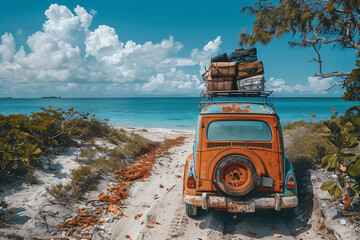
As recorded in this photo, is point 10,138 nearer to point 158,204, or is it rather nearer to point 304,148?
point 158,204

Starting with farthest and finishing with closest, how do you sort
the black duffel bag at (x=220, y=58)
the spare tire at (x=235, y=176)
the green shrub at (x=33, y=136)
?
the black duffel bag at (x=220, y=58), the green shrub at (x=33, y=136), the spare tire at (x=235, y=176)

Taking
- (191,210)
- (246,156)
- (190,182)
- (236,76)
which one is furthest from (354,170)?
(236,76)

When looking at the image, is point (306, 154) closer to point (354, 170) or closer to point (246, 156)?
point (354, 170)

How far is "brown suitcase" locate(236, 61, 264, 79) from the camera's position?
662cm

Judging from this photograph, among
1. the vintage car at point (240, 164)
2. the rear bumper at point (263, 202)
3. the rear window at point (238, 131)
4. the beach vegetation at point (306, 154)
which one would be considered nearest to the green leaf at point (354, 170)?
the vintage car at point (240, 164)

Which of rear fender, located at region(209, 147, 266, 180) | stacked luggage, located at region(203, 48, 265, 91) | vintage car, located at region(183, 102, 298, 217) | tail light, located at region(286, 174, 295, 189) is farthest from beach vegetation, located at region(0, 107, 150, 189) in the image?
tail light, located at region(286, 174, 295, 189)

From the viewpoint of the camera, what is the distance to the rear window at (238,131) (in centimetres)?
487

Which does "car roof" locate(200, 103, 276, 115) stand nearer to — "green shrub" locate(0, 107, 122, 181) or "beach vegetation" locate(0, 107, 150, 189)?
"beach vegetation" locate(0, 107, 150, 189)

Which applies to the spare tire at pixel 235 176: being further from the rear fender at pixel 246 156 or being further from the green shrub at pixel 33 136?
the green shrub at pixel 33 136

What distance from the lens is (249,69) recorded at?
662cm

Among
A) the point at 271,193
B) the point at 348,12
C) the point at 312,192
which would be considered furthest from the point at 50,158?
the point at 348,12

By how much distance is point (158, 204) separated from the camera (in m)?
5.85

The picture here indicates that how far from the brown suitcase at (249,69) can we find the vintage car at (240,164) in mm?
1711

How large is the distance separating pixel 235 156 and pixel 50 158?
5.73 meters
